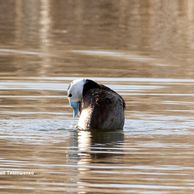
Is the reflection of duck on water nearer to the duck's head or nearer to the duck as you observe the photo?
the duck

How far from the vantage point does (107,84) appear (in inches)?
692

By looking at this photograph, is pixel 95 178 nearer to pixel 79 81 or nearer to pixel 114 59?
pixel 79 81

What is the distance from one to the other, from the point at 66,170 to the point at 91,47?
13.2 metres

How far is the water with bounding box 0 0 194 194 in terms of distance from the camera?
10.6m

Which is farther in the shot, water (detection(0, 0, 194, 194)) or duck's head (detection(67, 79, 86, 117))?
duck's head (detection(67, 79, 86, 117))

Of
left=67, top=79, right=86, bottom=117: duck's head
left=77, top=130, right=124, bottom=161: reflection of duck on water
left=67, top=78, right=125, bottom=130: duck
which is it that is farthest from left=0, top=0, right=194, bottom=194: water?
left=67, top=79, right=86, bottom=117: duck's head

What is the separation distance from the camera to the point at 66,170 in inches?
431

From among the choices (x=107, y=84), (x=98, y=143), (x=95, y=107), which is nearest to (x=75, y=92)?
(x=95, y=107)

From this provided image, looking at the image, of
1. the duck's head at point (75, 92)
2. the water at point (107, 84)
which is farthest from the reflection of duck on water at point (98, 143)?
the duck's head at point (75, 92)

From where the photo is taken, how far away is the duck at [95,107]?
13.7m

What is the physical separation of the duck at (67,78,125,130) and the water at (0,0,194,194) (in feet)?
0.56

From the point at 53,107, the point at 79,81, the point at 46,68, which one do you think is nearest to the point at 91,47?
the point at 46,68

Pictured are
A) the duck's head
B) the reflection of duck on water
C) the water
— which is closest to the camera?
the water

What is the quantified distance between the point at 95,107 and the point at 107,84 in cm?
389
